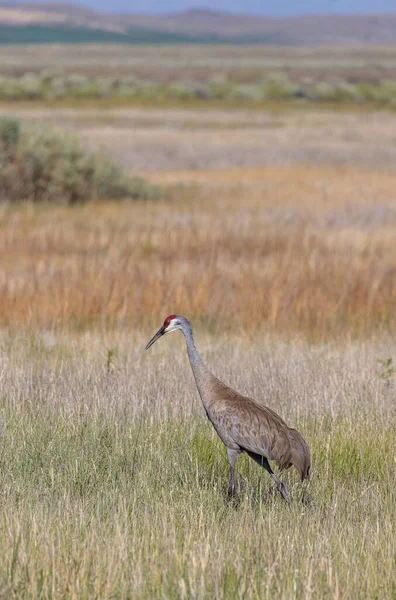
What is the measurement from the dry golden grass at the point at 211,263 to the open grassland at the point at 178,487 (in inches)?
110

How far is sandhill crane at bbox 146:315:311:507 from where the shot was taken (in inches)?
201

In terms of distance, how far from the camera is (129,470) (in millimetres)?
5730

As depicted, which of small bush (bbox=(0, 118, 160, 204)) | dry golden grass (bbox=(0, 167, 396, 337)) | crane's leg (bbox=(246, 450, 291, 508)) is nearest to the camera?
crane's leg (bbox=(246, 450, 291, 508))

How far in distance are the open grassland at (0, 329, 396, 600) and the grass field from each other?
2 cm

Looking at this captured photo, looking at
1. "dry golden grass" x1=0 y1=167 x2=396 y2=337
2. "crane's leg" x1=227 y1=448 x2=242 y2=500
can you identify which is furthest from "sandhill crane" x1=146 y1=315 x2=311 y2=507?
"dry golden grass" x1=0 y1=167 x2=396 y2=337

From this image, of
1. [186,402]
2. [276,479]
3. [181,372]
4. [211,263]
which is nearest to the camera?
[276,479]

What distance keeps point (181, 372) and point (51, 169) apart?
15.2 metres

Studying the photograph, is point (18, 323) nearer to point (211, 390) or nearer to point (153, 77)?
point (211, 390)

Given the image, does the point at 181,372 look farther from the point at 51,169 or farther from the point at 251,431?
the point at 51,169

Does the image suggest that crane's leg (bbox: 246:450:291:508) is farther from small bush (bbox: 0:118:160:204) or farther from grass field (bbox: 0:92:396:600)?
small bush (bbox: 0:118:160:204)

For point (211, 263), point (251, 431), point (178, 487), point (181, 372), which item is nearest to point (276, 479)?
point (251, 431)

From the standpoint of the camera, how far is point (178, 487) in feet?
17.6

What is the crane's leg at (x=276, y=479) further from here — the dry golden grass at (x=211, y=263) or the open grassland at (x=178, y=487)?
the dry golden grass at (x=211, y=263)

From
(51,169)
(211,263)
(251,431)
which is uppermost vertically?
(251,431)
